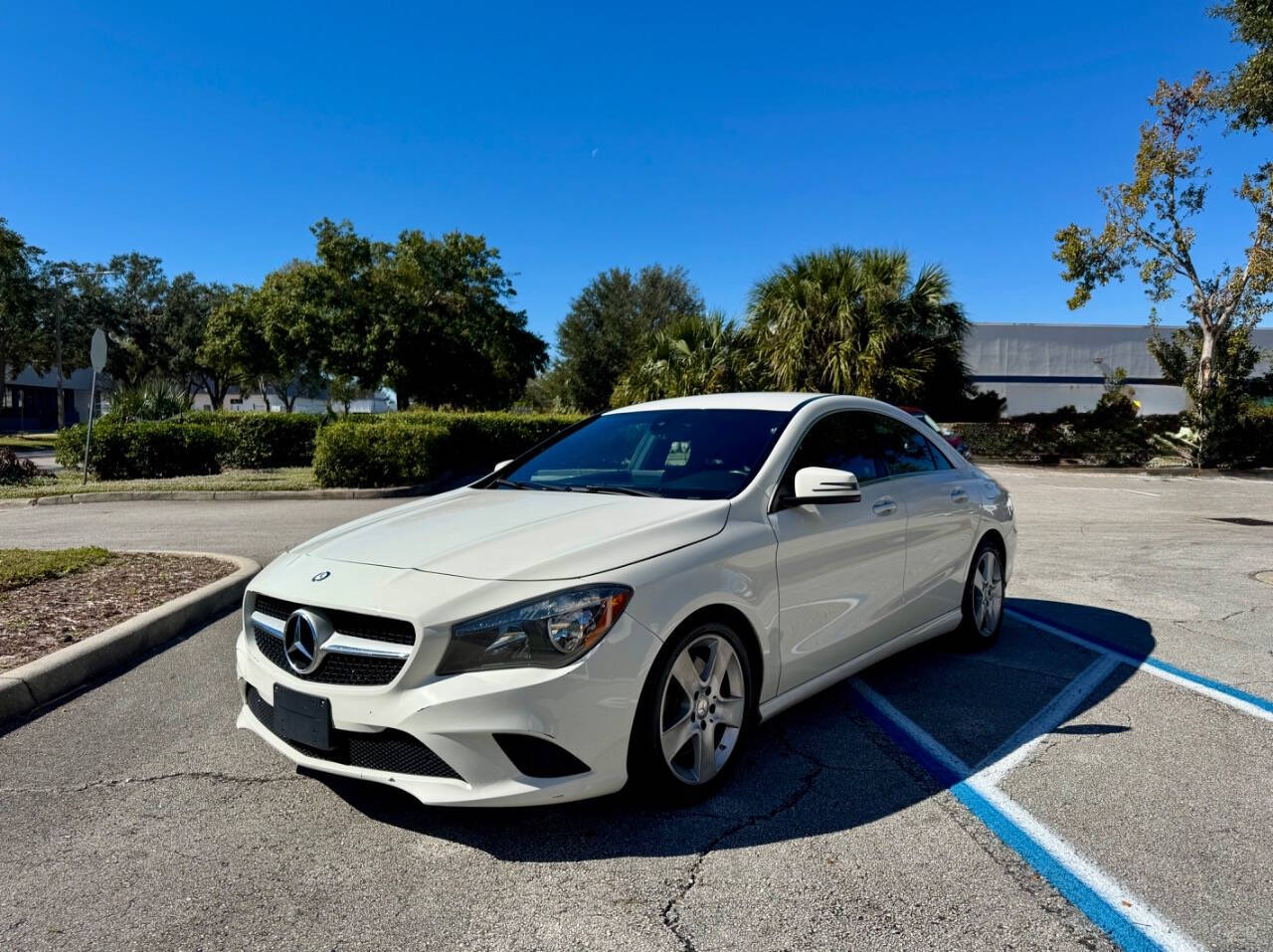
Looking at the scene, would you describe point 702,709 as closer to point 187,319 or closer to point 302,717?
point 302,717

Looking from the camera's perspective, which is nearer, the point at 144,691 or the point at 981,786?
the point at 981,786

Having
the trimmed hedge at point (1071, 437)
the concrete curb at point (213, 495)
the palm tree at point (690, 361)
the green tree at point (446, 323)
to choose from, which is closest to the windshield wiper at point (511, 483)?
the concrete curb at point (213, 495)

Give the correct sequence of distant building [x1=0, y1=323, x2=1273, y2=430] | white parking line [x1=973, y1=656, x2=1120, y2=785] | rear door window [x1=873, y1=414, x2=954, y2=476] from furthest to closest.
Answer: distant building [x1=0, y1=323, x2=1273, y2=430] < rear door window [x1=873, y1=414, x2=954, y2=476] < white parking line [x1=973, y1=656, x2=1120, y2=785]

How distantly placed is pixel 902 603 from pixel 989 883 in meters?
1.84

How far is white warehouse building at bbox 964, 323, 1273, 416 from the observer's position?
1545 inches

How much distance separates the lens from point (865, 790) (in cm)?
340

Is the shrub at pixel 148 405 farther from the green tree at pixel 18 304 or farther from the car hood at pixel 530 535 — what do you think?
the car hood at pixel 530 535

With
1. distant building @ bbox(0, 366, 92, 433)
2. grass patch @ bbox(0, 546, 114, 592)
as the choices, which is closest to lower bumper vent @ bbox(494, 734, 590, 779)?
grass patch @ bbox(0, 546, 114, 592)

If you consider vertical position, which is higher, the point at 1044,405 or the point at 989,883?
the point at 1044,405

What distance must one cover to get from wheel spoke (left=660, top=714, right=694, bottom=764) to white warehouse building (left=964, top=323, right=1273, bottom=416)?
129 ft

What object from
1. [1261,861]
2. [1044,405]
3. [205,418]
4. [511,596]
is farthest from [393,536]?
[1044,405]

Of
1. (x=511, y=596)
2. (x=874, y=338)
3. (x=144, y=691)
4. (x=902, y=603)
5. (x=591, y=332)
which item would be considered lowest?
(x=144, y=691)

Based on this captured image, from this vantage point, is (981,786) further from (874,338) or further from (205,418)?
(205,418)

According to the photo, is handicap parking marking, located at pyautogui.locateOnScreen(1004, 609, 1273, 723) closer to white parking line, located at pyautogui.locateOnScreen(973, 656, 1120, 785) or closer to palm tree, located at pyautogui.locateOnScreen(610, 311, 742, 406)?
white parking line, located at pyautogui.locateOnScreen(973, 656, 1120, 785)
